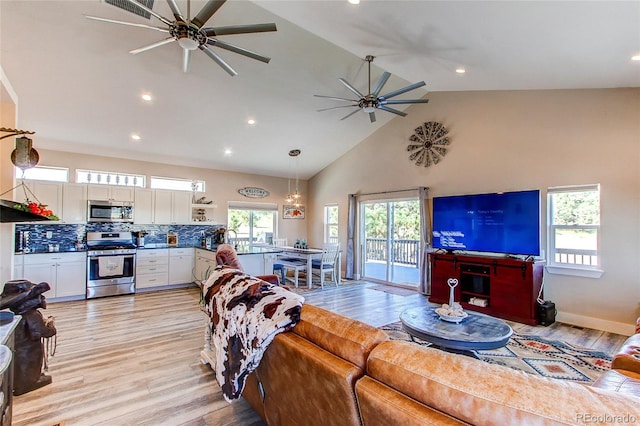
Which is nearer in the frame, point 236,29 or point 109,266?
point 236,29

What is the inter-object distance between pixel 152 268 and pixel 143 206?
50.4 inches

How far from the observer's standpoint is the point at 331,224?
8.34 meters

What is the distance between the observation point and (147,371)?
111 inches

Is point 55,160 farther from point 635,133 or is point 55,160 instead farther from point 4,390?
point 635,133

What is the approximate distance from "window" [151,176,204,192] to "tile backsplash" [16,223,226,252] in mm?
898

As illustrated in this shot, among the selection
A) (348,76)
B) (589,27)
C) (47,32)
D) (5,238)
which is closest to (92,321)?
(5,238)

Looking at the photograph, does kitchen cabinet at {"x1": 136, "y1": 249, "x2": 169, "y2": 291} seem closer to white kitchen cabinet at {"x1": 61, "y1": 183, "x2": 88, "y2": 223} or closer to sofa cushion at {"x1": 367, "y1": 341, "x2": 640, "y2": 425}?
white kitchen cabinet at {"x1": 61, "y1": 183, "x2": 88, "y2": 223}

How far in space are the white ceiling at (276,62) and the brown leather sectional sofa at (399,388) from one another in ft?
9.01

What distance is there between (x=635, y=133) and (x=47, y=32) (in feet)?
23.1

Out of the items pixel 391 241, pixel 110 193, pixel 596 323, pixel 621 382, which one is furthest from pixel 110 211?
pixel 596 323

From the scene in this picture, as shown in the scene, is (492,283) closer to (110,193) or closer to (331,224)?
(331,224)

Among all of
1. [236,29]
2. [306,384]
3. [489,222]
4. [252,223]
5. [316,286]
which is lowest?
[316,286]

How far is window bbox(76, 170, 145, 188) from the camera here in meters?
5.92

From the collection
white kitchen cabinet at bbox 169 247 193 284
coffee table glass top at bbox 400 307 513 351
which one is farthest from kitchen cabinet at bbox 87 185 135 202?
coffee table glass top at bbox 400 307 513 351
